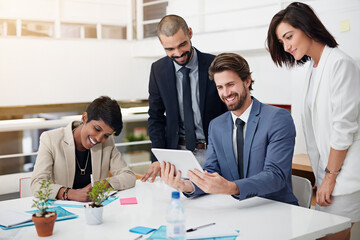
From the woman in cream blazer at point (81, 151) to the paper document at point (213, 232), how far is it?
2.62ft

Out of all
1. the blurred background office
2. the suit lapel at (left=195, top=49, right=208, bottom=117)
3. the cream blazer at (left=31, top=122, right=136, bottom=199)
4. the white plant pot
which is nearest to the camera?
the white plant pot

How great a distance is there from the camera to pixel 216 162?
91.6 inches

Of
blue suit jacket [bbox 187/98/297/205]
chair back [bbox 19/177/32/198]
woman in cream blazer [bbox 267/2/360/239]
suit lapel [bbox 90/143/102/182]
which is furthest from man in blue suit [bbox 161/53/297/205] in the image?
chair back [bbox 19/177/32/198]

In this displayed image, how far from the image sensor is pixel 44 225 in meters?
1.60

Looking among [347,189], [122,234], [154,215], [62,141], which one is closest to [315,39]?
[347,189]

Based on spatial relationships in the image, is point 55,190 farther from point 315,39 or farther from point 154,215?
point 315,39

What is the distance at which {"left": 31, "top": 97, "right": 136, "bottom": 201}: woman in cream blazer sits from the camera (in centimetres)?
237

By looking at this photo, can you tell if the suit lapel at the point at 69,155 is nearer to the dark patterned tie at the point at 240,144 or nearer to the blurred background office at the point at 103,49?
the dark patterned tie at the point at 240,144

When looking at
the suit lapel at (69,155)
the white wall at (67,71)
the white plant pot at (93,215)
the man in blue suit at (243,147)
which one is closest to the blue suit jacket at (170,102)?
the man in blue suit at (243,147)

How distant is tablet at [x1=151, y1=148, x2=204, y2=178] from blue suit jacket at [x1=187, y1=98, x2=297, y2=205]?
0.61 ft

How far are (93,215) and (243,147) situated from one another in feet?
2.73

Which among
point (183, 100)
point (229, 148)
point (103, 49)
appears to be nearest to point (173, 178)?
→ point (229, 148)

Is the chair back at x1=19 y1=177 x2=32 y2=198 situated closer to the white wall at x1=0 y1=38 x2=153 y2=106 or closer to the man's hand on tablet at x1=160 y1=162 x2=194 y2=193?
the man's hand on tablet at x1=160 y1=162 x2=194 y2=193

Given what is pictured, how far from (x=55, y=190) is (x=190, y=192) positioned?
0.66 meters
